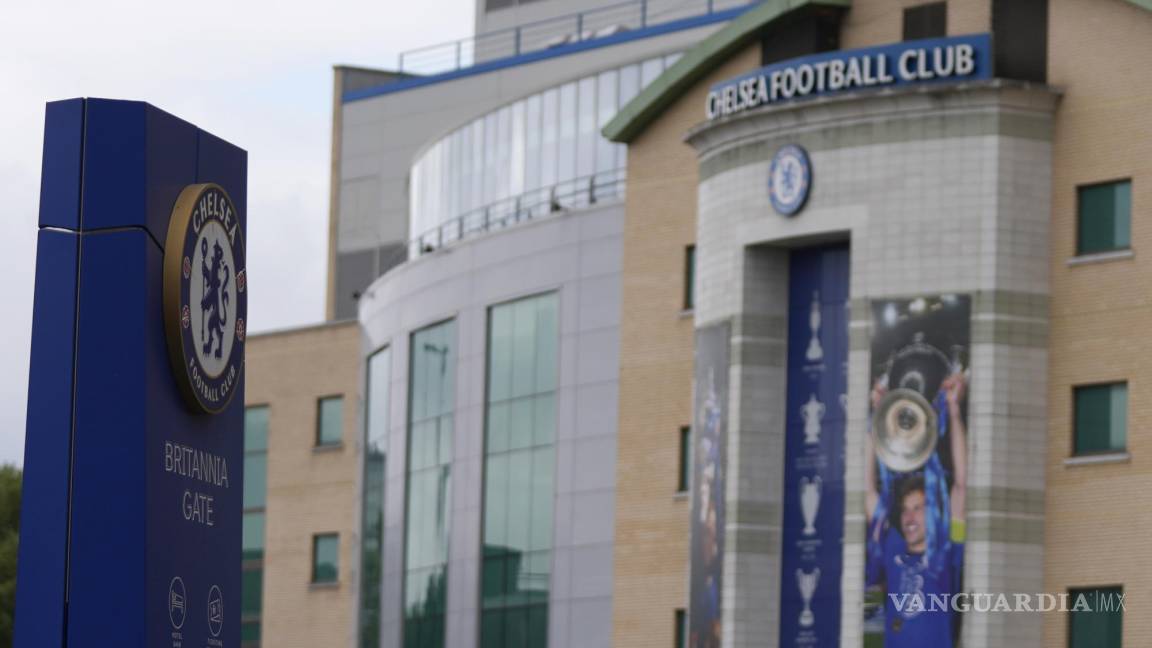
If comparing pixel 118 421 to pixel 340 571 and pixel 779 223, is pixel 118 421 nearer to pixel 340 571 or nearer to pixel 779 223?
pixel 779 223

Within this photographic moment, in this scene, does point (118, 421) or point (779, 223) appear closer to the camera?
point (118, 421)

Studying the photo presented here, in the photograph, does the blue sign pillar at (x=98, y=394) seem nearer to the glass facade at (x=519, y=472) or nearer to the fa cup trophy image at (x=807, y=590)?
the fa cup trophy image at (x=807, y=590)

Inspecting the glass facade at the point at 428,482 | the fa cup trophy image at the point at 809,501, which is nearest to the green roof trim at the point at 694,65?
the fa cup trophy image at the point at 809,501

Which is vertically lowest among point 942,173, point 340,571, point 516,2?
point 340,571

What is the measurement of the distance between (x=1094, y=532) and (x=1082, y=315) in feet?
13.8

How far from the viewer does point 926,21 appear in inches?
1943

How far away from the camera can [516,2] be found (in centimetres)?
8944

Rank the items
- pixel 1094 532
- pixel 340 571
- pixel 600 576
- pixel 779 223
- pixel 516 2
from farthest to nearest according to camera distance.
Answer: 1. pixel 516 2
2. pixel 340 571
3. pixel 600 576
4. pixel 779 223
5. pixel 1094 532

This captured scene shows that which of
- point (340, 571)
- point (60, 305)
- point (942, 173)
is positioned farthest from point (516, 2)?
point (60, 305)

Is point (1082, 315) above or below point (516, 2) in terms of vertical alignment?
below

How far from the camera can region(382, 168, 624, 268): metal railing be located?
200 feet

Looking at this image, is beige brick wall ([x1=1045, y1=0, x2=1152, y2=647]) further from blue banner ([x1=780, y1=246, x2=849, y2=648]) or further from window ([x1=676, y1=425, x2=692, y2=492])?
window ([x1=676, y1=425, x2=692, y2=492])

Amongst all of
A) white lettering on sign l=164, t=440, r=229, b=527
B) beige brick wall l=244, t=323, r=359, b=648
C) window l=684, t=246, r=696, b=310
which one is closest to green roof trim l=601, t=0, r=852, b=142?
window l=684, t=246, r=696, b=310

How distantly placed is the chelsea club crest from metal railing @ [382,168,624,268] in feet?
120
